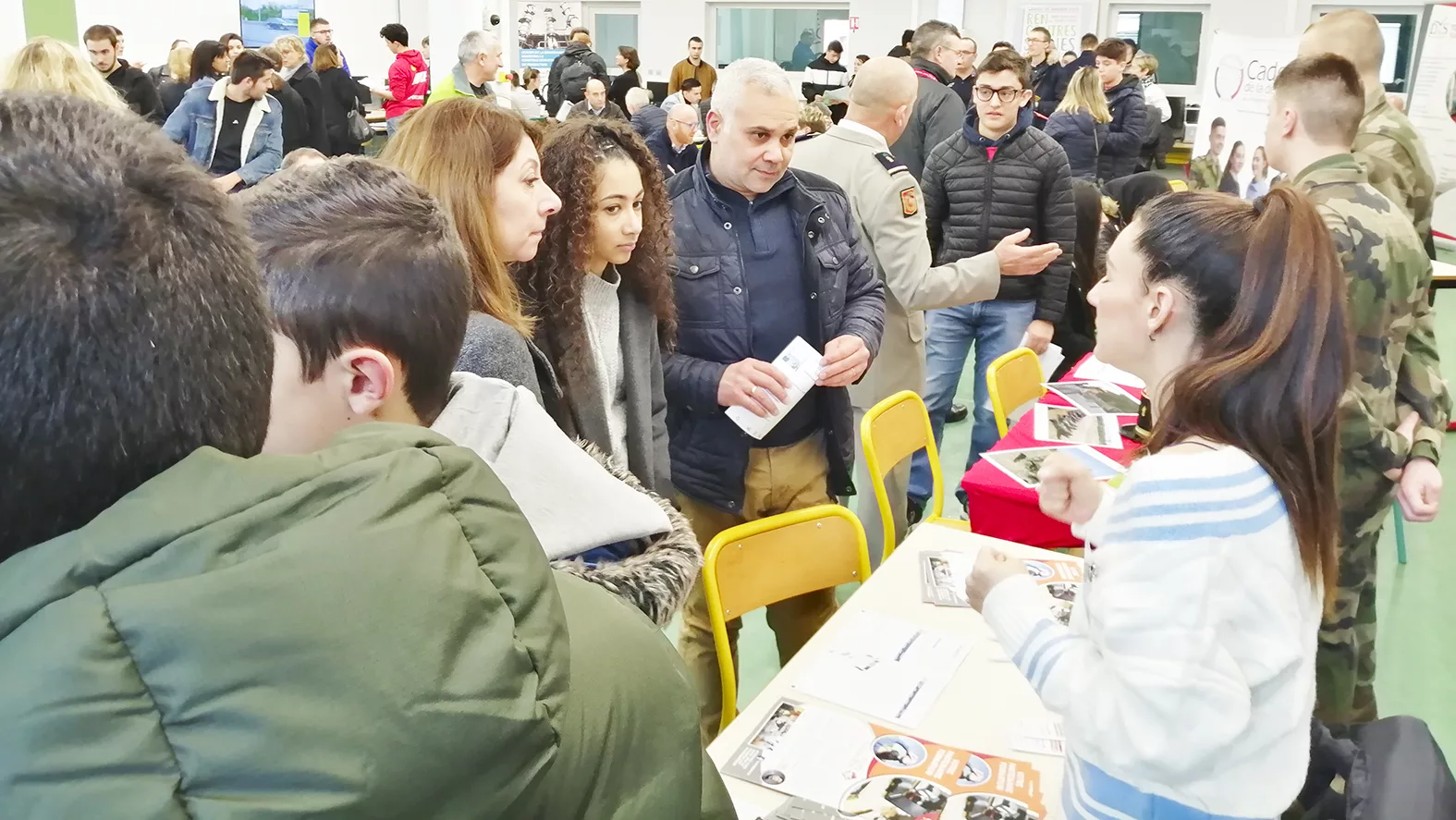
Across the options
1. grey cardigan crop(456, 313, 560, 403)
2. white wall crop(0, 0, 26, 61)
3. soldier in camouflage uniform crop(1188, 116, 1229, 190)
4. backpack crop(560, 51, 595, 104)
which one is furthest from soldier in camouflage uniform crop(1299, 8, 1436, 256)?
white wall crop(0, 0, 26, 61)

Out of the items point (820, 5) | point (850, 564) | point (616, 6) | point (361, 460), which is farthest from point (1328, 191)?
point (616, 6)

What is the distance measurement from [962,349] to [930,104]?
1.38m

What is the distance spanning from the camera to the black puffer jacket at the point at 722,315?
2.43 meters

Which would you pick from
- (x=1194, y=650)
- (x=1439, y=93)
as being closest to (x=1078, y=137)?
(x=1439, y=93)

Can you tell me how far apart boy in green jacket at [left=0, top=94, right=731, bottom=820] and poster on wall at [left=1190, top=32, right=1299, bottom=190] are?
706cm

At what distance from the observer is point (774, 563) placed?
6.83ft

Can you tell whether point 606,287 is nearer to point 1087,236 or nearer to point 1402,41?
point 1087,236

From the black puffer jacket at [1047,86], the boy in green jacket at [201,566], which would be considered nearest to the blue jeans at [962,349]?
the boy in green jacket at [201,566]

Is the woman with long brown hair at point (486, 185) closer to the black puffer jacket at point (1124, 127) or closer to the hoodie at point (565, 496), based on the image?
the hoodie at point (565, 496)

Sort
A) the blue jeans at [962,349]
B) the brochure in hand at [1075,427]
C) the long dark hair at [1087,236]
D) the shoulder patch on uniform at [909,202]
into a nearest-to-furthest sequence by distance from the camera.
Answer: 1. the brochure in hand at [1075,427]
2. the shoulder patch on uniform at [909,202]
3. the blue jeans at [962,349]
4. the long dark hair at [1087,236]

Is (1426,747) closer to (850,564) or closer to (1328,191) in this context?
(850,564)

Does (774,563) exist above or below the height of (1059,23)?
below

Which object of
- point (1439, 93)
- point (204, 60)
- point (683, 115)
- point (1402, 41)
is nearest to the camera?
point (204, 60)

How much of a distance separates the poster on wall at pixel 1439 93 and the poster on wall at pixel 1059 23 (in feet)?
17.5
